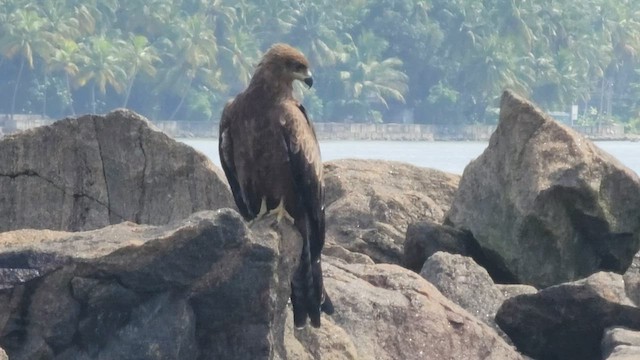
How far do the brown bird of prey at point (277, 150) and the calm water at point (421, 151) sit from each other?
36497mm

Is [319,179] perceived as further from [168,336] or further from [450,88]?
[450,88]

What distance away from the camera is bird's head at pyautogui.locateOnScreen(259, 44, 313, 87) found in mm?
7941

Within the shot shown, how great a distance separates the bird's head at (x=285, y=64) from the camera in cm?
794

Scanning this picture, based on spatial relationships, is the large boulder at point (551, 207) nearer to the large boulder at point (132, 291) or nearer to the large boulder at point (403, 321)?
the large boulder at point (403, 321)

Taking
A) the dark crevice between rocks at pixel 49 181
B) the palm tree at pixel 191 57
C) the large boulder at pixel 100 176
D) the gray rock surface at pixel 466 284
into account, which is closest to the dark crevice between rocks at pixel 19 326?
the large boulder at pixel 100 176

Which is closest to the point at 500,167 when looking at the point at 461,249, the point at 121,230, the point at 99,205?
the point at 461,249

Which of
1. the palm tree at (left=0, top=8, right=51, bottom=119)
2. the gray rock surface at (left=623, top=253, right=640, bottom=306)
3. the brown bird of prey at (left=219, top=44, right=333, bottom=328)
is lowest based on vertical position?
the palm tree at (left=0, top=8, right=51, bottom=119)

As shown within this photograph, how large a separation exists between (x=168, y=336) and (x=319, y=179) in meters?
1.86

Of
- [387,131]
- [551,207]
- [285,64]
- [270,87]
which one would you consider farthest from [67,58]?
[270,87]

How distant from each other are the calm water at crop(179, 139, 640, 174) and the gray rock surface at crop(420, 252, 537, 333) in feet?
115

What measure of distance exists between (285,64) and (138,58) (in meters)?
59.5

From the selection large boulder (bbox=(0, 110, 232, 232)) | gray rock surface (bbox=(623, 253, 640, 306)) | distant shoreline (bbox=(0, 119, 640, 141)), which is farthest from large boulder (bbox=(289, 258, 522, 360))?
distant shoreline (bbox=(0, 119, 640, 141))

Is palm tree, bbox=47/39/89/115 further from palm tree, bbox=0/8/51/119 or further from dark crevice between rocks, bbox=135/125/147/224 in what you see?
dark crevice between rocks, bbox=135/125/147/224

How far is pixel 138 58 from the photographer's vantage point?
219 feet
